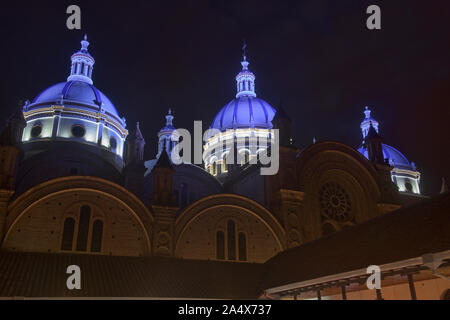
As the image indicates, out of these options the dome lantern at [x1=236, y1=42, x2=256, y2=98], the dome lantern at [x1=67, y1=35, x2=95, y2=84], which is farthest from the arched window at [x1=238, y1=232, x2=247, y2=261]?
the dome lantern at [x1=236, y1=42, x2=256, y2=98]

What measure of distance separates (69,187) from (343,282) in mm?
16496

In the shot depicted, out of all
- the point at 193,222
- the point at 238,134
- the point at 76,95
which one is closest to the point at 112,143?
the point at 76,95

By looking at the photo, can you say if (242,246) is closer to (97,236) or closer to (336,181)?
(97,236)

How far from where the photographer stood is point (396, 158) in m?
56.1

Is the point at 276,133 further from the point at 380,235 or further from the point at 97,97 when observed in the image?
the point at 97,97

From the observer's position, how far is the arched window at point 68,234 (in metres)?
24.9

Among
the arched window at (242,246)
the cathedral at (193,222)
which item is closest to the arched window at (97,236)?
the cathedral at (193,222)

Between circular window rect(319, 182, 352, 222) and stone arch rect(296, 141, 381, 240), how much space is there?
0.08m

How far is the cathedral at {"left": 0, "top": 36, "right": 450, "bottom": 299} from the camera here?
17627 millimetres

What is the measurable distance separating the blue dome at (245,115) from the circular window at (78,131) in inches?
617

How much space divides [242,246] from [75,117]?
70.3ft

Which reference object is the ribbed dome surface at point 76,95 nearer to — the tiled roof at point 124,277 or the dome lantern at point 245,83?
the dome lantern at point 245,83
